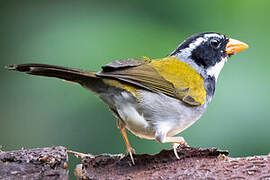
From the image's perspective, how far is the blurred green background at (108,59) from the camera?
414 centimetres

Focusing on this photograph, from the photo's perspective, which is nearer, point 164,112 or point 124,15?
point 164,112

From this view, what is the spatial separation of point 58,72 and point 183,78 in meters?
1.26

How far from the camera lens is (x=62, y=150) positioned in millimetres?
2826

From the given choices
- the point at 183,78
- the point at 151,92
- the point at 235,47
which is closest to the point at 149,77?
the point at 151,92

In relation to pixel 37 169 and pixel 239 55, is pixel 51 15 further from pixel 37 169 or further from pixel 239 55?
pixel 37 169

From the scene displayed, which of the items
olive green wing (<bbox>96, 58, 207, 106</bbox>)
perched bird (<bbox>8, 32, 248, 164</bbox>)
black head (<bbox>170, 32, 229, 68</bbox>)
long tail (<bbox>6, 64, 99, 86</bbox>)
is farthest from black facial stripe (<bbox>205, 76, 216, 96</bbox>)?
long tail (<bbox>6, 64, 99, 86</bbox>)

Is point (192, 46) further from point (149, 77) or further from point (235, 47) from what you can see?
point (149, 77)

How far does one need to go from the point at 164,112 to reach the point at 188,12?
162 cm

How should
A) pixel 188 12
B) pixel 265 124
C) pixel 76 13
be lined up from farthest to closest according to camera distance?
pixel 76 13
pixel 188 12
pixel 265 124

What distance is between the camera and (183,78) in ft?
12.9

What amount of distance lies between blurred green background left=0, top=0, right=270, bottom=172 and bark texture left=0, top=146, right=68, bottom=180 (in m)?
1.60

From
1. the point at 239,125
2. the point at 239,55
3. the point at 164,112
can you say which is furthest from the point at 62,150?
the point at 239,55

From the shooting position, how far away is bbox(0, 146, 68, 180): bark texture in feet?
8.70

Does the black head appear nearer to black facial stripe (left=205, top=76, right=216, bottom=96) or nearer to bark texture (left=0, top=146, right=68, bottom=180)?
black facial stripe (left=205, top=76, right=216, bottom=96)
